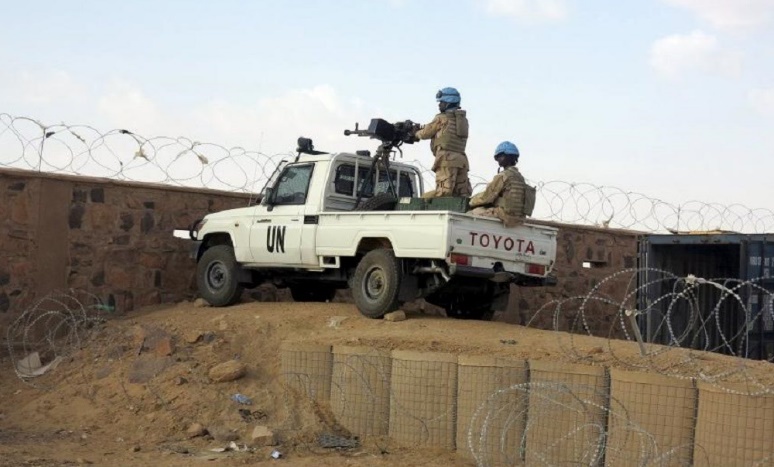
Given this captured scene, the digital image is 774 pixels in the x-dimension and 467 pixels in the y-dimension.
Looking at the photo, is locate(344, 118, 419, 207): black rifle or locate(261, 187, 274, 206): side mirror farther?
locate(261, 187, 274, 206): side mirror

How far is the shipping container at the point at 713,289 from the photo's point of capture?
40.3ft

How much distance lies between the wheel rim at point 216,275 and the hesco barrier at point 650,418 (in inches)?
258

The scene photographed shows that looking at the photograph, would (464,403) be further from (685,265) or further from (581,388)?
(685,265)

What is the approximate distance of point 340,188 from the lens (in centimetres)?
1249

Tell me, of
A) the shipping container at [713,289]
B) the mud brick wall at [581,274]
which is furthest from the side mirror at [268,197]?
the mud brick wall at [581,274]

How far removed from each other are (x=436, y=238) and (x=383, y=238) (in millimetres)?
994

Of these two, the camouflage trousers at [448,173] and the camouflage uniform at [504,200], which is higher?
the camouflage trousers at [448,173]

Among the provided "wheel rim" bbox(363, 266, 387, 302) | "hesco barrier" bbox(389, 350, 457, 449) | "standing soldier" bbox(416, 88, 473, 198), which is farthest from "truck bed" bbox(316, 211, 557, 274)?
"hesco barrier" bbox(389, 350, 457, 449)

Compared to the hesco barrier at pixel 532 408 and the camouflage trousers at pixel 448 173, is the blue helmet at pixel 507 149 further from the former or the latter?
the hesco barrier at pixel 532 408

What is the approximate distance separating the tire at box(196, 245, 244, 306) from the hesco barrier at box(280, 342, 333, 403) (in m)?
3.32

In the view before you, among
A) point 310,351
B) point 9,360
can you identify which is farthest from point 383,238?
point 9,360

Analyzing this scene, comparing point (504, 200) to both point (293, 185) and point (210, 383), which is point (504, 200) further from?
point (210, 383)

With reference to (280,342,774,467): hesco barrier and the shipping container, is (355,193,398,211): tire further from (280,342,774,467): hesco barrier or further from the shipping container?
the shipping container

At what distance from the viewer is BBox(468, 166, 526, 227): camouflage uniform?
11.3 metres
